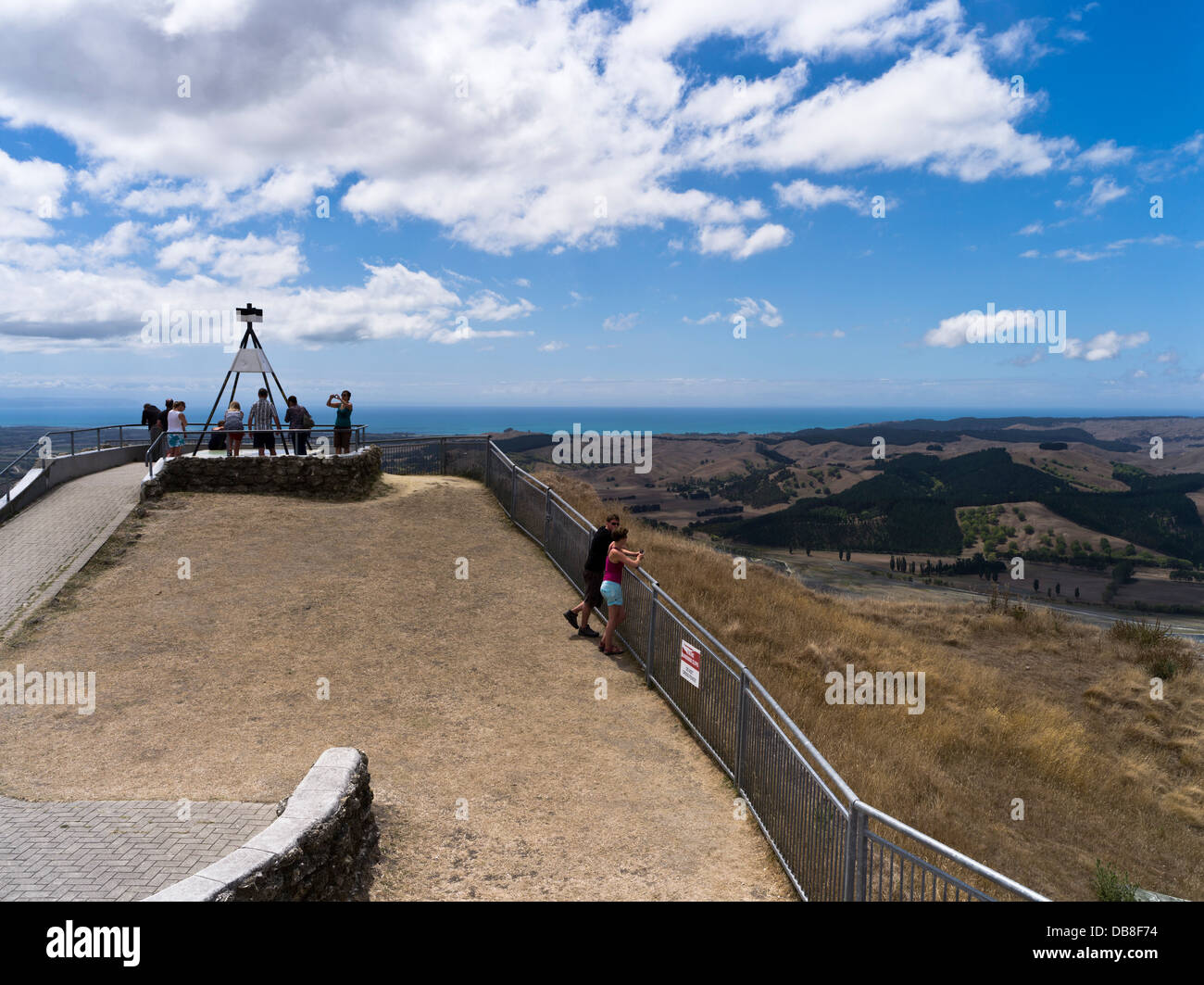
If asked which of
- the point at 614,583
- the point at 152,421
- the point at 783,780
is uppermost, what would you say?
the point at 152,421

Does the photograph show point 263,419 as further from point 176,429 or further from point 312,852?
point 312,852

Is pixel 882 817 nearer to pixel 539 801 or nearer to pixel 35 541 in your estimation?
pixel 539 801

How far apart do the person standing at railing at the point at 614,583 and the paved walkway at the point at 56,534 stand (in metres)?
9.28

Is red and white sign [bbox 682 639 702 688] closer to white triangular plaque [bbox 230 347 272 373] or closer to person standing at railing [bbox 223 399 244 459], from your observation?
person standing at railing [bbox 223 399 244 459]

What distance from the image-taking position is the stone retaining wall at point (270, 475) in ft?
55.9

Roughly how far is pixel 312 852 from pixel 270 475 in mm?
14098

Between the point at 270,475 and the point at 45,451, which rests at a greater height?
the point at 45,451

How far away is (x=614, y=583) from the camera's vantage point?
37.2 ft

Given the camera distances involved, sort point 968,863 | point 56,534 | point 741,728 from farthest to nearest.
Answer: point 56,534
point 741,728
point 968,863

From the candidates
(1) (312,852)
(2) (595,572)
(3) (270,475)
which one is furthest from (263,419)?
(1) (312,852)
